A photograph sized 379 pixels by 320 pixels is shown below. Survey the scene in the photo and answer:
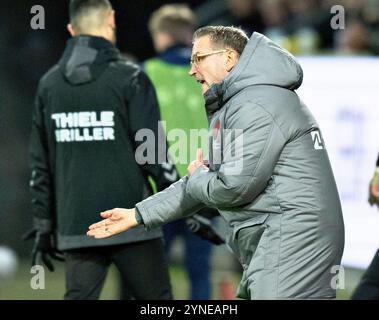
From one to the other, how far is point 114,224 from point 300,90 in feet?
15.9

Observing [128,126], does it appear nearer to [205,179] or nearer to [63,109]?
[63,109]

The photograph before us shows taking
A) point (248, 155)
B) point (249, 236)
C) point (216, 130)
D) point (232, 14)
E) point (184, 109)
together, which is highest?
point (232, 14)

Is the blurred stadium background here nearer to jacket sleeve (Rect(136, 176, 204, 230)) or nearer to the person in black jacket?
the person in black jacket

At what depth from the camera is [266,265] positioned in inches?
170

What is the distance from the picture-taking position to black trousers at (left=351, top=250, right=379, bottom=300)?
5.39 meters

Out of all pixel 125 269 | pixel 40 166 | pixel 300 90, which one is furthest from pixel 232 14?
pixel 125 269

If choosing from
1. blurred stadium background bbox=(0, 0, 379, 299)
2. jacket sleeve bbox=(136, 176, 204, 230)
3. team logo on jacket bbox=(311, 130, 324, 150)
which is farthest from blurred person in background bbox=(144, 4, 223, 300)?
team logo on jacket bbox=(311, 130, 324, 150)

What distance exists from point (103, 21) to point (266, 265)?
211cm

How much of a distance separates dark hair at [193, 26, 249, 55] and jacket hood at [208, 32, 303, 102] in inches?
4.9

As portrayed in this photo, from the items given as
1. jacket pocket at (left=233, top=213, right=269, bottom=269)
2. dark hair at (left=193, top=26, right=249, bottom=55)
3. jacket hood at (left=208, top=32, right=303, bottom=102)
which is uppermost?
dark hair at (left=193, top=26, right=249, bottom=55)

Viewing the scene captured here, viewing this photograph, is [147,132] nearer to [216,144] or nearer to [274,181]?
[216,144]

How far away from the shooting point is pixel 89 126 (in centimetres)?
570

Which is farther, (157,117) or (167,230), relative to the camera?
(167,230)

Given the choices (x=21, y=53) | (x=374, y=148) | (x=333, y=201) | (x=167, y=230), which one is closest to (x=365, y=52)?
(x=374, y=148)
